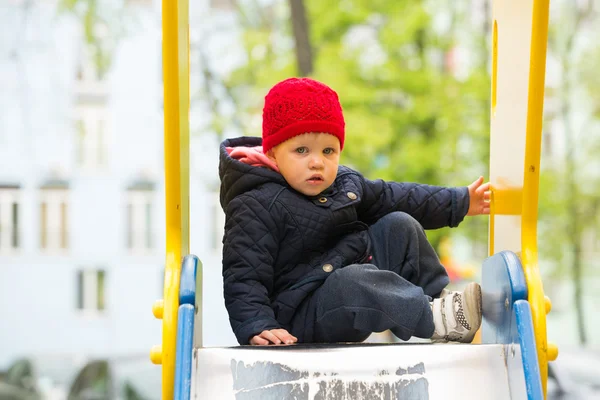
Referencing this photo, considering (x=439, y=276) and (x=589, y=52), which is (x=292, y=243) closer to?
(x=439, y=276)

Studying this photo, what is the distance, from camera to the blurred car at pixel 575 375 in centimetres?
657

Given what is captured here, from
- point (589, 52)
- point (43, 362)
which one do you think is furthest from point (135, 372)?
point (589, 52)

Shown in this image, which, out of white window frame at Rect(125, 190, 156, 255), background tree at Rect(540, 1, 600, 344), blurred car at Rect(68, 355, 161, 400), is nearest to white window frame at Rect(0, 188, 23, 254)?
white window frame at Rect(125, 190, 156, 255)

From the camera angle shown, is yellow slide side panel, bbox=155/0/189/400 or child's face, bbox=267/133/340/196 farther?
child's face, bbox=267/133/340/196

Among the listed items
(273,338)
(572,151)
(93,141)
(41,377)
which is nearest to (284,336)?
(273,338)

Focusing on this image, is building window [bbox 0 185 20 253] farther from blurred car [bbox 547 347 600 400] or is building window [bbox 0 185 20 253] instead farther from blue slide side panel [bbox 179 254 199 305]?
blue slide side panel [bbox 179 254 199 305]

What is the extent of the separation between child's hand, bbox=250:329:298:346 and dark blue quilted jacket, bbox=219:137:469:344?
1 centimetres

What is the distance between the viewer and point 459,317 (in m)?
1.47

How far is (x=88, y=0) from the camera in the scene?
25.5 feet

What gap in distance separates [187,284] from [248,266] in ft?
0.60

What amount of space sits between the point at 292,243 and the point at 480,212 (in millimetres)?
455

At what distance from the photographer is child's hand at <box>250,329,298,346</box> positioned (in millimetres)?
1389

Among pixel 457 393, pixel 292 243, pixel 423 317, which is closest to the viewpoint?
pixel 457 393

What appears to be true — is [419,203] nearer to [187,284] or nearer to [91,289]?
[187,284]
